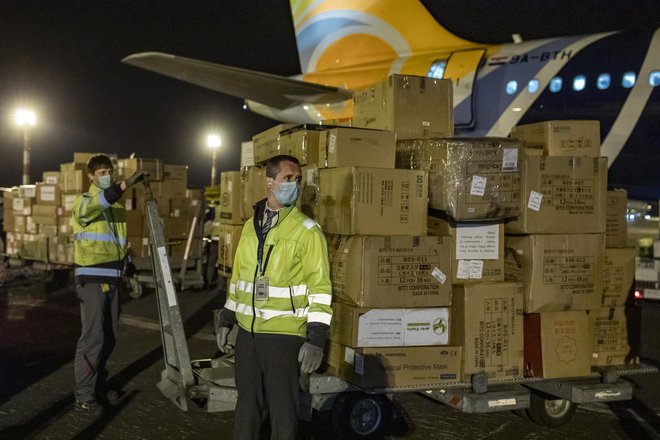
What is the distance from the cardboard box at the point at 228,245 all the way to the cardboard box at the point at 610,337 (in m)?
2.90

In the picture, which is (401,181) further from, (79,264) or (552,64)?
(552,64)

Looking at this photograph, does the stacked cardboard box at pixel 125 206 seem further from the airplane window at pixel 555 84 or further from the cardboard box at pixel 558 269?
the cardboard box at pixel 558 269

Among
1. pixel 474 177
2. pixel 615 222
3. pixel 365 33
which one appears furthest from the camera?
pixel 365 33

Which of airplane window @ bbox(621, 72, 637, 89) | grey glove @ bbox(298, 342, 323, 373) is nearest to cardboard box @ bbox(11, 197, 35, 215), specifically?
airplane window @ bbox(621, 72, 637, 89)

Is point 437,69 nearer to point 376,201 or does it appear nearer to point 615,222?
point 615,222

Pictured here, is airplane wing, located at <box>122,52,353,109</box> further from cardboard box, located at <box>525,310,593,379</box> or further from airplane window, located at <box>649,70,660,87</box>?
cardboard box, located at <box>525,310,593,379</box>

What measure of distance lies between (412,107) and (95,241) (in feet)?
9.14

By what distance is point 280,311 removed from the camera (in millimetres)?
3521

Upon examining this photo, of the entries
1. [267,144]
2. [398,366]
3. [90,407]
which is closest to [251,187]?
[267,144]

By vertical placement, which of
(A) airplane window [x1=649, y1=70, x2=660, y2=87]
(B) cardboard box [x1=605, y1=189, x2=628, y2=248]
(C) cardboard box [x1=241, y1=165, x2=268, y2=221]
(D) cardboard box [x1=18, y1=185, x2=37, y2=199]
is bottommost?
(B) cardboard box [x1=605, y1=189, x2=628, y2=248]

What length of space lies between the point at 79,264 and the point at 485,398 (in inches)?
133

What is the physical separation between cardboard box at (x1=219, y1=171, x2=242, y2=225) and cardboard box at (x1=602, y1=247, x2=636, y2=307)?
9.76 ft

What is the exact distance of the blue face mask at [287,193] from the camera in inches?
144

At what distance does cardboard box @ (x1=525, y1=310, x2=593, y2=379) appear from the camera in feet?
15.0
